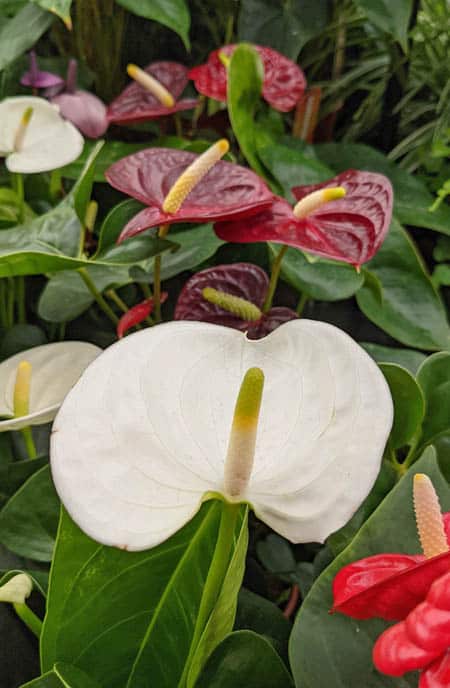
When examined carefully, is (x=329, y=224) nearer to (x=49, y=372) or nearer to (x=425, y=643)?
(x=49, y=372)

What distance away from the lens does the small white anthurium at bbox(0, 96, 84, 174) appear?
2.41 feet

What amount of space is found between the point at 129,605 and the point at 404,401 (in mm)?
234

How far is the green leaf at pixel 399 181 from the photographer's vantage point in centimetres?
94

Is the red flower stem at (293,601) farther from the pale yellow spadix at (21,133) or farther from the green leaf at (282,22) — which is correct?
the green leaf at (282,22)

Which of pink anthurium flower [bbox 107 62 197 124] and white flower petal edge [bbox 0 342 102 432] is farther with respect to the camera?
pink anthurium flower [bbox 107 62 197 124]

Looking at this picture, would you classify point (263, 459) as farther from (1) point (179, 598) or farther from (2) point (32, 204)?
(2) point (32, 204)

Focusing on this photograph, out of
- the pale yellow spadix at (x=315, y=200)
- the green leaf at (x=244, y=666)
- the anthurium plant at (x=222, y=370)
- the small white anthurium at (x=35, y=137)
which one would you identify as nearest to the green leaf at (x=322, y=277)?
the anthurium plant at (x=222, y=370)

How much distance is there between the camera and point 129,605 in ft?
1.58

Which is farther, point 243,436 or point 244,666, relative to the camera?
point 244,666

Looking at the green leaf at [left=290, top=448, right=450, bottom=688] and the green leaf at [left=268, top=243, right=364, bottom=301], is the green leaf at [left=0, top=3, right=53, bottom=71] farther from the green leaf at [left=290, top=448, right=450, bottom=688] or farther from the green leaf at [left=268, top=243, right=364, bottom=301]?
the green leaf at [left=290, top=448, right=450, bottom=688]

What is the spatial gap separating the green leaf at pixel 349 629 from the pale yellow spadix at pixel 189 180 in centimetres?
25

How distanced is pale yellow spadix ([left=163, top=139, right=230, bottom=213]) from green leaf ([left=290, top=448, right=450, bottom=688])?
248 mm

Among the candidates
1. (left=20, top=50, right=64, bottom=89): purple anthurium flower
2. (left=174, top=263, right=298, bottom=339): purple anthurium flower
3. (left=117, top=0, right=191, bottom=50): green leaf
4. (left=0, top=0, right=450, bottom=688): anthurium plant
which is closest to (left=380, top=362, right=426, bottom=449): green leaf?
(left=0, top=0, right=450, bottom=688): anthurium plant

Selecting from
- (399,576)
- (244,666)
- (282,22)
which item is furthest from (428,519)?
(282,22)
